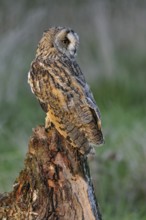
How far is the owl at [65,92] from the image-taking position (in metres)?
4.42

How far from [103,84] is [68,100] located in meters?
6.46

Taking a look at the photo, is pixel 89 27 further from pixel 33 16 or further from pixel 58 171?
pixel 58 171

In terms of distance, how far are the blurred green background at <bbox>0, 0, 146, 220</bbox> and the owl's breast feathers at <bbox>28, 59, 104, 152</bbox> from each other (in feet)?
7.02

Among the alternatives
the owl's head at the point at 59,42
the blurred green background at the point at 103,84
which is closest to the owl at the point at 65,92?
the owl's head at the point at 59,42

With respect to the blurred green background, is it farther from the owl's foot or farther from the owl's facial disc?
the owl's foot

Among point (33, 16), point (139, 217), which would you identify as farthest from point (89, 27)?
point (139, 217)

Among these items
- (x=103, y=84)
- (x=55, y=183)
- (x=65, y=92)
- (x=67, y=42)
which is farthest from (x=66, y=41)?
(x=103, y=84)

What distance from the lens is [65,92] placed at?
4531mm

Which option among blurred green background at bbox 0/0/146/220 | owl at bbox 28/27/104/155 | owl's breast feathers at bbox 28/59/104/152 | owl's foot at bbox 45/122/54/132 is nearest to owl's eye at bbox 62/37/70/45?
owl at bbox 28/27/104/155

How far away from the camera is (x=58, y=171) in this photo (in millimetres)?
4414

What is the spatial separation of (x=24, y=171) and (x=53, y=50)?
0.66 metres

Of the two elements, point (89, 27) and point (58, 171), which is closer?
point (58, 171)

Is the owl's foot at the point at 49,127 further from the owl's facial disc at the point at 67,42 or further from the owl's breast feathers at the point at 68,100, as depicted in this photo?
the owl's facial disc at the point at 67,42

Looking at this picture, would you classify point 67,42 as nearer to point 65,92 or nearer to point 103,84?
point 65,92
